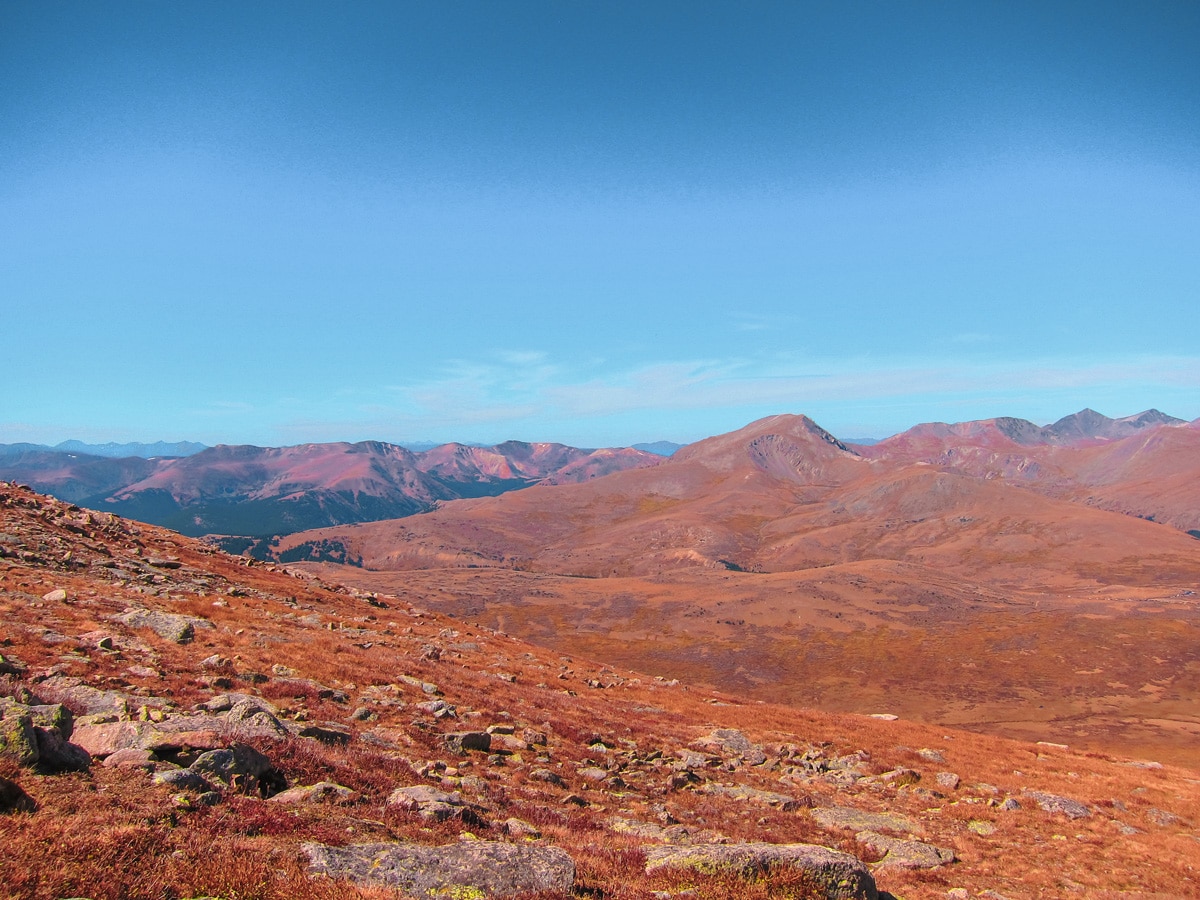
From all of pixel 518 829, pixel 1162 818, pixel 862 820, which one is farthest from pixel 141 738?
pixel 1162 818

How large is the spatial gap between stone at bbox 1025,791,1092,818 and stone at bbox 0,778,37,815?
3816 cm

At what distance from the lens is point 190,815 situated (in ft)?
35.3

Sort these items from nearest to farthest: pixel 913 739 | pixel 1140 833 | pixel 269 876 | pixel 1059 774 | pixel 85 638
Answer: pixel 269 876
pixel 85 638
pixel 1140 833
pixel 1059 774
pixel 913 739

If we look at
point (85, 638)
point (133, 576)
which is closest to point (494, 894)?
point (85, 638)

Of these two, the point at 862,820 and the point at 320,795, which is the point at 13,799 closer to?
the point at 320,795

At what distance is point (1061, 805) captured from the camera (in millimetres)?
29984

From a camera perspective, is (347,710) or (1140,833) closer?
(347,710)

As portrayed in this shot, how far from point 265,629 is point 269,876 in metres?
29.3

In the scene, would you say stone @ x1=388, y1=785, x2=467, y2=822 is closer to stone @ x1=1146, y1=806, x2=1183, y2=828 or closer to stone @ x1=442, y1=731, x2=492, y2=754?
stone @ x1=442, y1=731, x2=492, y2=754

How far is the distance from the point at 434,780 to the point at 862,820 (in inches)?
676

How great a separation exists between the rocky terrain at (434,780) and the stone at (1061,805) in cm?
19

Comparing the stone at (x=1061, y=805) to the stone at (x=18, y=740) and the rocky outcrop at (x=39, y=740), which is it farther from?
the stone at (x=18, y=740)

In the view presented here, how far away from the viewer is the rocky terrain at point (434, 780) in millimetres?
10297

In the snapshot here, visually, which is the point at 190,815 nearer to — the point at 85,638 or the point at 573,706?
the point at 85,638
